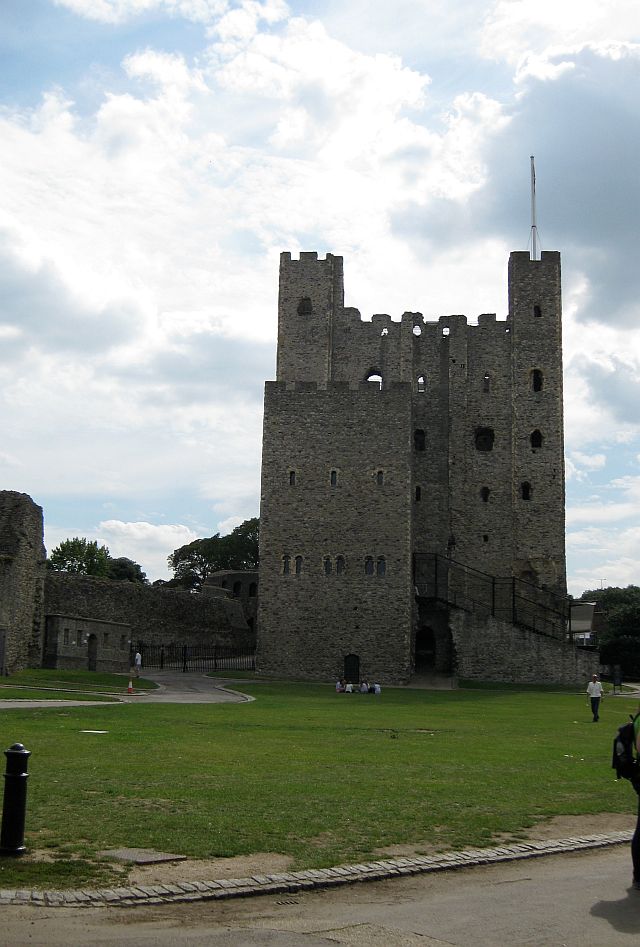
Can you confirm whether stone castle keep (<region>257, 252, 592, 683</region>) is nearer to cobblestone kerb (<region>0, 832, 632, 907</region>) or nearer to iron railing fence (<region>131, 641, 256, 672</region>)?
iron railing fence (<region>131, 641, 256, 672</region>)

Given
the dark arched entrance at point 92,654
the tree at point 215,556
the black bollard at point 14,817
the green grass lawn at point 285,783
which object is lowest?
the green grass lawn at point 285,783

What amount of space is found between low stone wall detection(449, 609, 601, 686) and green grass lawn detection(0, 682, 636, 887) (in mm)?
24079

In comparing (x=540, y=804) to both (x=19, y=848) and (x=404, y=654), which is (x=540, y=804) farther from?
(x=404, y=654)

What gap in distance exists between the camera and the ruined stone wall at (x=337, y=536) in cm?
4556

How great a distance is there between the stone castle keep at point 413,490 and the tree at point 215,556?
121 feet

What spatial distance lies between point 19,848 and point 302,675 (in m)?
38.0

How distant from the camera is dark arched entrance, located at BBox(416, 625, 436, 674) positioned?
51.1 metres

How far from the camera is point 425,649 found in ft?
170

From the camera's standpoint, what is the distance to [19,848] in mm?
8047

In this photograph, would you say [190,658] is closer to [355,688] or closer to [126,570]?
[355,688]

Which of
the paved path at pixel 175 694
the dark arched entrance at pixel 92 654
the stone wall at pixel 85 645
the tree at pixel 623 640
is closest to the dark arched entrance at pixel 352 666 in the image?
the paved path at pixel 175 694

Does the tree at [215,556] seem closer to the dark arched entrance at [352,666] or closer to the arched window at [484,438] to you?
the arched window at [484,438]

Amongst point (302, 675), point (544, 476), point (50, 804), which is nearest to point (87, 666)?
point (302, 675)

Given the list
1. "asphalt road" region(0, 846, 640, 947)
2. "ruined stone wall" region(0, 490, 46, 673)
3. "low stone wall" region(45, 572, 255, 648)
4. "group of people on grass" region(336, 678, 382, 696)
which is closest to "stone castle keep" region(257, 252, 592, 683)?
"group of people on grass" region(336, 678, 382, 696)
